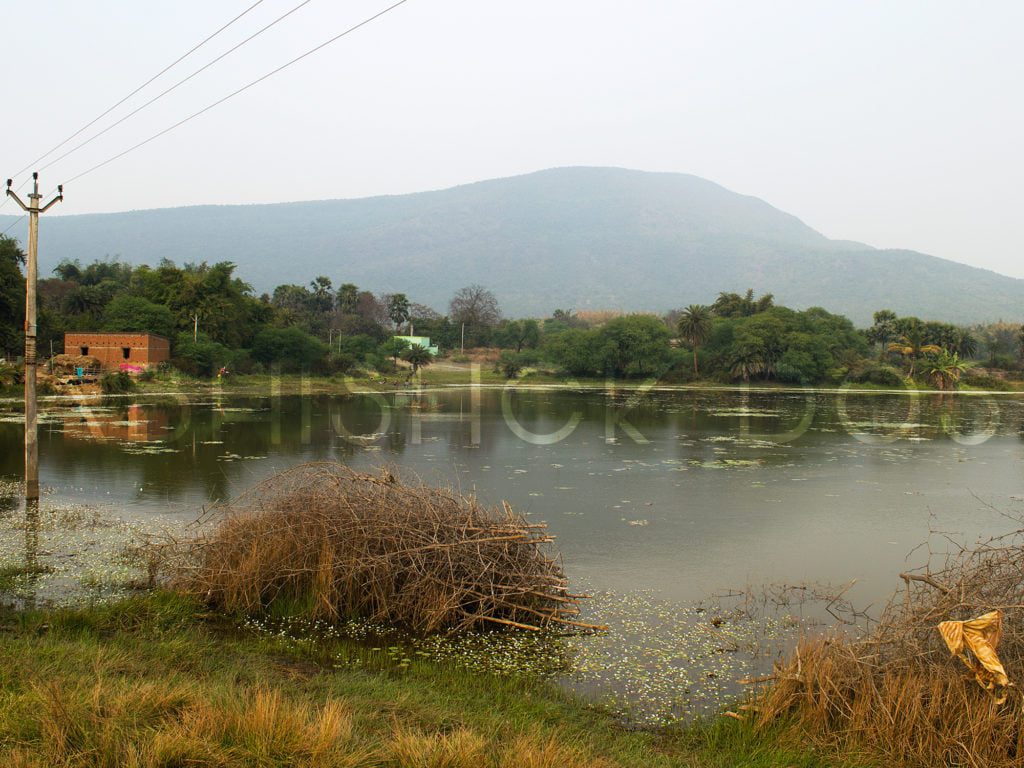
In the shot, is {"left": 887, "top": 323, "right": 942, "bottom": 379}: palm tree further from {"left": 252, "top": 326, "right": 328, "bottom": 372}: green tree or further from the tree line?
{"left": 252, "top": 326, "right": 328, "bottom": 372}: green tree

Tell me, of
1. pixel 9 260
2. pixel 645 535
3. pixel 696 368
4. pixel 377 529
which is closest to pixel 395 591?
pixel 377 529

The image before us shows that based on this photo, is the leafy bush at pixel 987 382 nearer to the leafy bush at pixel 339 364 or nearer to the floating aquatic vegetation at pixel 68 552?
the leafy bush at pixel 339 364

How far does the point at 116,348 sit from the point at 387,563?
5016 centimetres

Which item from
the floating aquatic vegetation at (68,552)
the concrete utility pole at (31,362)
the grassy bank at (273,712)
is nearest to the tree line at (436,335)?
the concrete utility pole at (31,362)

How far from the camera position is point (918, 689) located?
5.68m

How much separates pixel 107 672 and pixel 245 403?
38.1 m

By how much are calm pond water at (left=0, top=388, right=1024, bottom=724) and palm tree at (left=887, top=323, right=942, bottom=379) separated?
49.6 meters

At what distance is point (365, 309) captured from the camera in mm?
122688

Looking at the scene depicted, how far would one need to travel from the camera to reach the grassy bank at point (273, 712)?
15.9 feet

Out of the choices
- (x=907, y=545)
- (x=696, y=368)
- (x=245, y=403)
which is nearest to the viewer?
(x=907, y=545)

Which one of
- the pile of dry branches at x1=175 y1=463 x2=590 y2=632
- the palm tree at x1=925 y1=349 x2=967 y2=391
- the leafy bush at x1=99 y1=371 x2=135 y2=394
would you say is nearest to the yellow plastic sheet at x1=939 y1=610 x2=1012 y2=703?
the pile of dry branches at x1=175 y1=463 x2=590 y2=632

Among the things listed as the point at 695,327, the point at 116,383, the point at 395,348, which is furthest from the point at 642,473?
the point at 695,327

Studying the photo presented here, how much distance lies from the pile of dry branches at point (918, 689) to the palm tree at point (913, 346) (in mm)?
88872

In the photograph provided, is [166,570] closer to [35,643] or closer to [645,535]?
[35,643]
